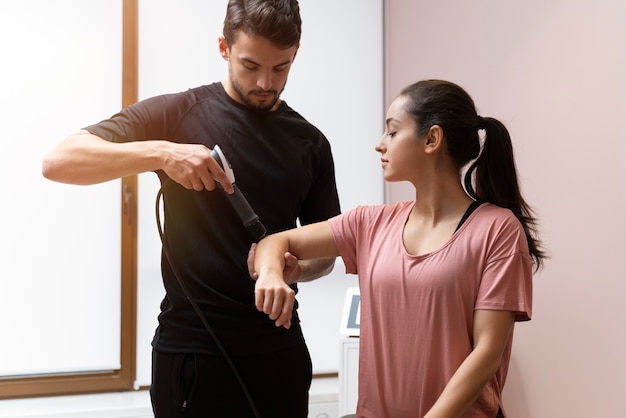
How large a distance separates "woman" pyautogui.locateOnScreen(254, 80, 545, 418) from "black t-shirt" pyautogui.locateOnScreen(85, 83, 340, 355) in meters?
0.11

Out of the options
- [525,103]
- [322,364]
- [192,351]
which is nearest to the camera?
[192,351]

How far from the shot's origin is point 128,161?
1316 millimetres

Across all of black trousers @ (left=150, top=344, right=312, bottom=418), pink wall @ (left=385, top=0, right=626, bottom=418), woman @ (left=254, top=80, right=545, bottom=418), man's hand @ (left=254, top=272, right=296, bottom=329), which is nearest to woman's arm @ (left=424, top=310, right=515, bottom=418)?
woman @ (left=254, top=80, right=545, bottom=418)

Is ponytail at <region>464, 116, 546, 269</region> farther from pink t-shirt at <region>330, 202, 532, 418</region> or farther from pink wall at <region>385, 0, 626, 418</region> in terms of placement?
pink wall at <region>385, 0, 626, 418</region>

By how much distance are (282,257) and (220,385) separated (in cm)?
29

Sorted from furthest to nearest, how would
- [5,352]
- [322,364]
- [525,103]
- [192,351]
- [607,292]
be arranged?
[322,364]
[5,352]
[525,103]
[607,292]
[192,351]

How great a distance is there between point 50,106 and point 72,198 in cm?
38

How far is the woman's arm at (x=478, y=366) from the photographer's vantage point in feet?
3.85

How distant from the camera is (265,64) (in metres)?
1.47

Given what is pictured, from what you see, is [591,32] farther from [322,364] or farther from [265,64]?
[322,364]

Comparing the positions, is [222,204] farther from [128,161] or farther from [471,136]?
[471,136]

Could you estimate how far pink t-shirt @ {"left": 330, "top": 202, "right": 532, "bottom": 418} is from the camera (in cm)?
122

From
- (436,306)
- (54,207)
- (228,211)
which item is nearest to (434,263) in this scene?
(436,306)

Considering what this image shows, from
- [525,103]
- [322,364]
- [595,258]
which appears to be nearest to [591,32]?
[525,103]
